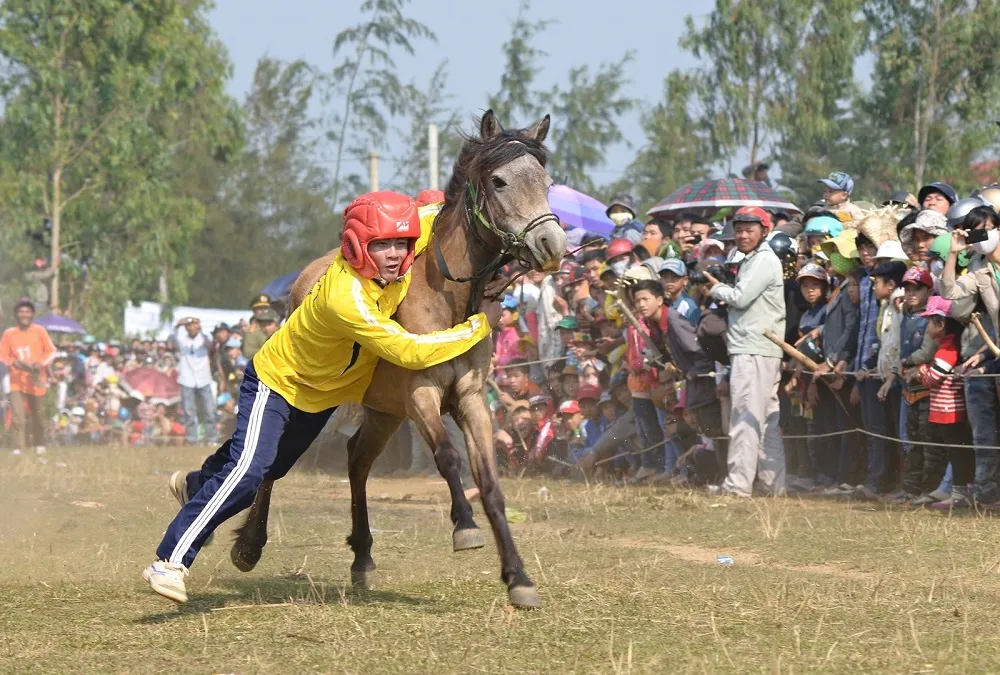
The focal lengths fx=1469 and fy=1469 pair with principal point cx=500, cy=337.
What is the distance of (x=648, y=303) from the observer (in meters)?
13.6

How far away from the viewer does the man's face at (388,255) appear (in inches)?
266

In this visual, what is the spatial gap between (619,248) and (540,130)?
7.42 m

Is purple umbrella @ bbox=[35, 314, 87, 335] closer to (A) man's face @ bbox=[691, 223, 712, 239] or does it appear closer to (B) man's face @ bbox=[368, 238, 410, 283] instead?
(A) man's face @ bbox=[691, 223, 712, 239]

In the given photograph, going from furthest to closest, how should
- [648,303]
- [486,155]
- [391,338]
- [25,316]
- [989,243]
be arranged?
[25,316] → [648,303] → [989,243] → [486,155] → [391,338]

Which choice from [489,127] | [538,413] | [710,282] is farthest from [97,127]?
[489,127]

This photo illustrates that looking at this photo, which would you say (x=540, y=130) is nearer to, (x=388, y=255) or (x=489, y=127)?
(x=489, y=127)

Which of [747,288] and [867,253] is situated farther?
[747,288]

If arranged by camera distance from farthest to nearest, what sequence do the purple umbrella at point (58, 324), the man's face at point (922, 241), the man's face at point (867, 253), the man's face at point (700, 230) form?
the purple umbrella at point (58, 324) → the man's face at point (700, 230) → the man's face at point (867, 253) → the man's face at point (922, 241)

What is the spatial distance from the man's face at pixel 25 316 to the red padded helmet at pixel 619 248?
953 centimetres

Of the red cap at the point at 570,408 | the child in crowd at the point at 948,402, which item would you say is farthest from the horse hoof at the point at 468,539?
the red cap at the point at 570,408

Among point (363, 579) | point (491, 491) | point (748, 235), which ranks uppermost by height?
point (748, 235)

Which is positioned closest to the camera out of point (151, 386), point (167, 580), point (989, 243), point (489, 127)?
point (167, 580)

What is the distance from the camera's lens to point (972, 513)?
1032 cm

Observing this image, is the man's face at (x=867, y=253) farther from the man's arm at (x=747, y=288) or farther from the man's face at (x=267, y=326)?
the man's face at (x=267, y=326)
